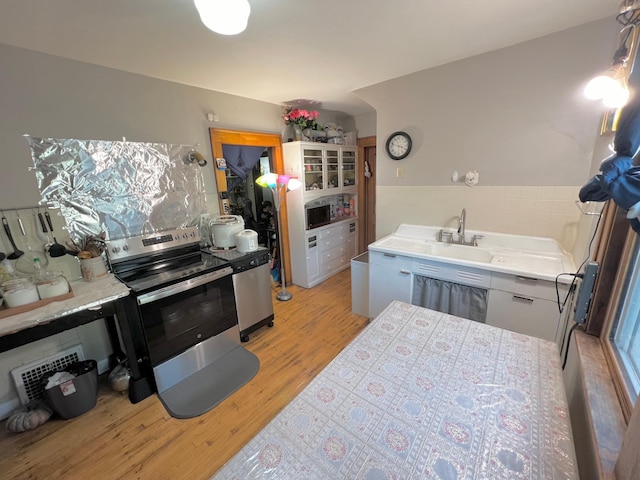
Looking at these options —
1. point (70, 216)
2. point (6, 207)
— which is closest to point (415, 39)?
point (70, 216)

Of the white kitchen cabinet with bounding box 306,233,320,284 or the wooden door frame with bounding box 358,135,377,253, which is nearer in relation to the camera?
the white kitchen cabinet with bounding box 306,233,320,284

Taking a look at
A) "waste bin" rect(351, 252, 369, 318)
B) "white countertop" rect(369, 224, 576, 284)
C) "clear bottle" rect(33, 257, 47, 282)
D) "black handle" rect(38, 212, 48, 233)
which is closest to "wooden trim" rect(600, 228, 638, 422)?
"white countertop" rect(369, 224, 576, 284)

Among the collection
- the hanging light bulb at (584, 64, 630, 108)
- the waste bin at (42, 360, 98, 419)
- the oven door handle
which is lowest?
the waste bin at (42, 360, 98, 419)

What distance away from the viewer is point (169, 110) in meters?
2.34

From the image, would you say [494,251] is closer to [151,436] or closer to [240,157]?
[240,157]

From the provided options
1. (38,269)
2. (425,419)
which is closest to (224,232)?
(38,269)

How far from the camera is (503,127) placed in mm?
2123

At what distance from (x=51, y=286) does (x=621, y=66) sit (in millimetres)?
3030

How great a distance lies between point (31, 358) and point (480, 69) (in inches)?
153

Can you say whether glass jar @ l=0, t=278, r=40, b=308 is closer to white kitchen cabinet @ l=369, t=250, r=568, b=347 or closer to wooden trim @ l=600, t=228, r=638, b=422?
white kitchen cabinet @ l=369, t=250, r=568, b=347

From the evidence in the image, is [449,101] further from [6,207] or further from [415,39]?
[6,207]

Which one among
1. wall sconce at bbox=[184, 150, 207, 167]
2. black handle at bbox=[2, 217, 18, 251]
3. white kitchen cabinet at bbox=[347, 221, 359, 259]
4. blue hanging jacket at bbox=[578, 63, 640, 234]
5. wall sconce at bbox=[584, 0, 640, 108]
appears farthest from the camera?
white kitchen cabinet at bbox=[347, 221, 359, 259]

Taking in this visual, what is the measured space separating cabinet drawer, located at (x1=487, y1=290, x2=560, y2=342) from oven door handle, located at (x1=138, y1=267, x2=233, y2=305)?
6.61ft

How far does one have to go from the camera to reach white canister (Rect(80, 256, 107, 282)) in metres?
1.85
